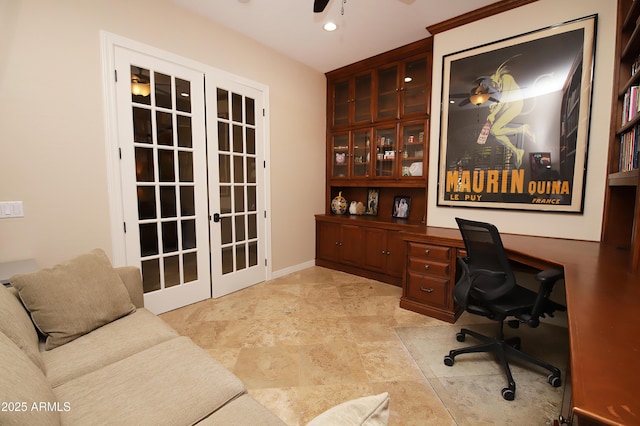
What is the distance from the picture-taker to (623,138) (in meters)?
2.13

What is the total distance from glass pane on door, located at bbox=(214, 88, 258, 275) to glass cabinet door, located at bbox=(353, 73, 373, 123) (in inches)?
59.8

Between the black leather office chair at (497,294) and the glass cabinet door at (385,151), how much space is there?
1842 millimetres

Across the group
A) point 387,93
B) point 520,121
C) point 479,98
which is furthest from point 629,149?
point 387,93

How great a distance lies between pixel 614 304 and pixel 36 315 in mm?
2622

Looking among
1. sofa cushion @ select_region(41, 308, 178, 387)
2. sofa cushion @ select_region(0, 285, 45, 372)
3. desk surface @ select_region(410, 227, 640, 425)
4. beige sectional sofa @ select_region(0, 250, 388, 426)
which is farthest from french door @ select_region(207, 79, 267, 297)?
desk surface @ select_region(410, 227, 640, 425)

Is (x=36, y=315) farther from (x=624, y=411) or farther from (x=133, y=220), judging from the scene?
(x=624, y=411)

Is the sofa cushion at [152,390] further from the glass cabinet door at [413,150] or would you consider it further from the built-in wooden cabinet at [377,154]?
the glass cabinet door at [413,150]

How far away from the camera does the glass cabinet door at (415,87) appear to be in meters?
3.38

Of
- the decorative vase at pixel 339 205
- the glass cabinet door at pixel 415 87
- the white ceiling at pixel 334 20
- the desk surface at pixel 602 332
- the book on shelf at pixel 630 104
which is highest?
the white ceiling at pixel 334 20

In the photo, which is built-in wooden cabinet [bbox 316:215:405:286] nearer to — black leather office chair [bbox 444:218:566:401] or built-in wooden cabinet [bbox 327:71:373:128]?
black leather office chair [bbox 444:218:566:401]

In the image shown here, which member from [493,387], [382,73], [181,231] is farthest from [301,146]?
[493,387]

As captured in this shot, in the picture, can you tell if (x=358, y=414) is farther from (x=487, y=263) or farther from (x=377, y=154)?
Answer: (x=377, y=154)

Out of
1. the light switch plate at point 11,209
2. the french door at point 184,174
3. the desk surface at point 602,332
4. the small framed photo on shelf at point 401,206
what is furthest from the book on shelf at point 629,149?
the light switch plate at point 11,209

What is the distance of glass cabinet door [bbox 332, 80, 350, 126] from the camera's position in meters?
4.14
